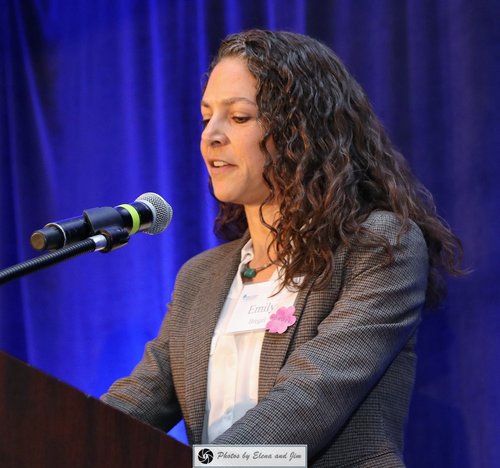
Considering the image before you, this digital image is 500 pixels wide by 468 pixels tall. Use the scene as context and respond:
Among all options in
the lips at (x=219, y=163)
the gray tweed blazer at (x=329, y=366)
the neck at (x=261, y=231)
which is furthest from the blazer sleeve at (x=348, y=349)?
the lips at (x=219, y=163)

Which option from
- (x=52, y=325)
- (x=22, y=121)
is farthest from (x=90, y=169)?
(x=52, y=325)

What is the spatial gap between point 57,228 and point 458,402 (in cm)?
134

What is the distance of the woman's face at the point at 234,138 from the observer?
1.99m

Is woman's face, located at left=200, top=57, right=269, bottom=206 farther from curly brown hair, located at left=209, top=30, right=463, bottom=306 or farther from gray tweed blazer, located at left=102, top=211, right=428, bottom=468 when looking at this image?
gray tweed blazer, located at left=102, top=211, right=428, bottom=468

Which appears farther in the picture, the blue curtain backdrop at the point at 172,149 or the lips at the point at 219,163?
the blue curtain backdrop at the point at 172,149

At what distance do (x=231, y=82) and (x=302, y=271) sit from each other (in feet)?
1.62

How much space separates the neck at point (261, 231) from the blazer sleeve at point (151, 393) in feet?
1.11

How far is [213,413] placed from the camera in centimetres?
193

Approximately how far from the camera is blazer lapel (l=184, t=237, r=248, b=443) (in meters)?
1.94

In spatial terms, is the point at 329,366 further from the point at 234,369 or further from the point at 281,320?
the point at 234,369

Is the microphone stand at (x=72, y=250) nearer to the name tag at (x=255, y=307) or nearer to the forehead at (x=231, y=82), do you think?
the name tag at (x=255, y=307)

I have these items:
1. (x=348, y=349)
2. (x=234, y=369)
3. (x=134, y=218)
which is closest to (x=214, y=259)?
(x=234, y=369)

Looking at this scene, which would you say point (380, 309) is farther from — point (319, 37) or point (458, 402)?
point (319, 37)

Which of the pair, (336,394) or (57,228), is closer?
(57,228)
